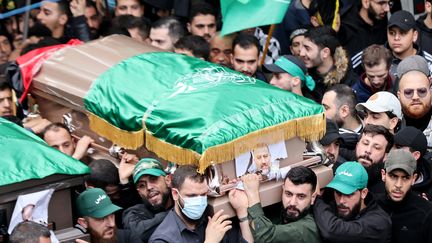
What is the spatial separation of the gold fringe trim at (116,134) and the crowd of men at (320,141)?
17 cm

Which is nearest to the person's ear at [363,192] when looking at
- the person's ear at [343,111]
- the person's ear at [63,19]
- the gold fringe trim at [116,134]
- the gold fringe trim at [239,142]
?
the gold fringe trim at [239,142]

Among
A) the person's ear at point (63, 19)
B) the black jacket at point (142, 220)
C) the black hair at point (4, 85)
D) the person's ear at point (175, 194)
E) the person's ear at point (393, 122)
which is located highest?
the person's ear at point (175, 194)

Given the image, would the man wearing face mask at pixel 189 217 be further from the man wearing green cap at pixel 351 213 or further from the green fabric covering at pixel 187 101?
the man wearing green cap at pixel 351 213

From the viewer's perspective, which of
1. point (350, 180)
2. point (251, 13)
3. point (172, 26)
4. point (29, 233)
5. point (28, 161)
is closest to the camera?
point (29, 233)

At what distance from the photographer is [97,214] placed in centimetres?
826

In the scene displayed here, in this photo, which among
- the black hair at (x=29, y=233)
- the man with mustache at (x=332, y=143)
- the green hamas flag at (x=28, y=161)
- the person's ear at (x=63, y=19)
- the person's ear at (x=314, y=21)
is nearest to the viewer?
the black hair at (x=29, y=233)

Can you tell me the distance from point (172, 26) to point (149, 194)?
2880mm

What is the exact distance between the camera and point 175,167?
8820 mm

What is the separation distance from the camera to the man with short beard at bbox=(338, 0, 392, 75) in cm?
1173

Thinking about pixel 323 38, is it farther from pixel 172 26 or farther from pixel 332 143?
pixel 332 143

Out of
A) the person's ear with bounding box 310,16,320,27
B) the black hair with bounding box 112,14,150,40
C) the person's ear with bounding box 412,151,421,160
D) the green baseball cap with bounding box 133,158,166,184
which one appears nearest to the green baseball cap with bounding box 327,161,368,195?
the person's ear with bounding box 412,151,421,160

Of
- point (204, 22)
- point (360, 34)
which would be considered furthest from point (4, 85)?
point (360, 34)

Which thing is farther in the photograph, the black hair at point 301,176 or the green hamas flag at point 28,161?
the black hair at point 301,176

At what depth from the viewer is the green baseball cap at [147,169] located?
8609 mm
